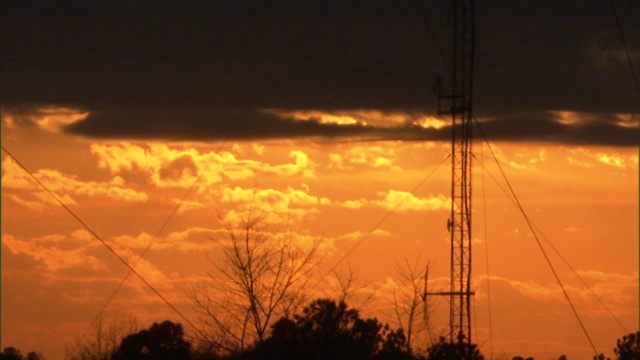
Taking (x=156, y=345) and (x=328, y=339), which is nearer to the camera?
(x=328, y=339)

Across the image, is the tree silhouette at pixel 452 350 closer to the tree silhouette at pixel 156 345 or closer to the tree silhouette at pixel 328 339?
the tree silhouette at pixel 328 339

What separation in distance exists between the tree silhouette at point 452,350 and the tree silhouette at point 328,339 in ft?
3.23

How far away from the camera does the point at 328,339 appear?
4891 cm

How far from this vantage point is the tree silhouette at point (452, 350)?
175ft

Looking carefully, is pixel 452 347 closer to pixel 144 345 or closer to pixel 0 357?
pixel 144 345

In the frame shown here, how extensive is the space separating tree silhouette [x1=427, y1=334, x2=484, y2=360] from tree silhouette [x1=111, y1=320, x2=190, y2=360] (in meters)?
10.3

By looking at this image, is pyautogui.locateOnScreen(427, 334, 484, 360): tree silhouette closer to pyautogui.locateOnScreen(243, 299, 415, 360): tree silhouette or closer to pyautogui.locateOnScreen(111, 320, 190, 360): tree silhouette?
pyautogui.locateOnScreen(243, 299, 415, 360): tree silhouette

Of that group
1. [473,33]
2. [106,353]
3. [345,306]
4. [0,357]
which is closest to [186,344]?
[106,353]

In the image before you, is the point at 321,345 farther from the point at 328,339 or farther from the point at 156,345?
the point at 156,345

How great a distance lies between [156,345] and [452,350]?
678 inches

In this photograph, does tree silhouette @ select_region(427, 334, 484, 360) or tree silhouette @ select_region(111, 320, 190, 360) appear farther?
tree silhouette @ select_region(111, 320, 190, 360)

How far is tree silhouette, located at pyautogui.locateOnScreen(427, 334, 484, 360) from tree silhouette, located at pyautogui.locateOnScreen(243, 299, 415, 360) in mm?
985

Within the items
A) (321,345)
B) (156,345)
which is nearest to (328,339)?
(321,345)

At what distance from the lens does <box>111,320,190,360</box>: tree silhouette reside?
62.1m
